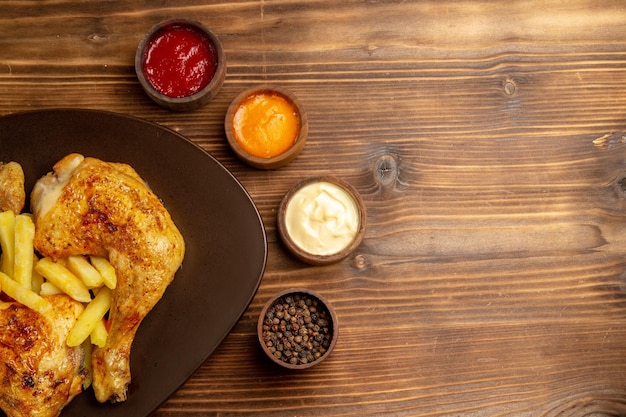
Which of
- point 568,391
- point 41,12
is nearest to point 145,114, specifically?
point 41,12

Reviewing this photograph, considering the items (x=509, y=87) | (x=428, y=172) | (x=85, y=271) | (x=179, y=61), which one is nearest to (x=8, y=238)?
(x=85, y=271)

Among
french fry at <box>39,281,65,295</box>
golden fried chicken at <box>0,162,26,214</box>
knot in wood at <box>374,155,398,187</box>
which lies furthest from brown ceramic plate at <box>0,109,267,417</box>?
knot in wood at <box>374,155,398,187</box>

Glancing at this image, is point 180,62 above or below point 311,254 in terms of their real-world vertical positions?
above

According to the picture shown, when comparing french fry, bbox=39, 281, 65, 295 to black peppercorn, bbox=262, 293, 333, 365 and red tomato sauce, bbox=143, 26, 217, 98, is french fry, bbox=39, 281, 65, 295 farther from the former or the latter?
red tomato sauce, bbox=143, 26, 217, 98

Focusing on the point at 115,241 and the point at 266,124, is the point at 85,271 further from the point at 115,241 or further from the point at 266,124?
Result: the point at 266,124

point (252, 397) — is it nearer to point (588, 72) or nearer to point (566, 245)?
point (566, 245)

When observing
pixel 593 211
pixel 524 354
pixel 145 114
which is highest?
pixel 145 114

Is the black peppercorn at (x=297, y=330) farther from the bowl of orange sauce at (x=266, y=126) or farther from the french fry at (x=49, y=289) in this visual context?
the french fry at (x=49, y=289)
